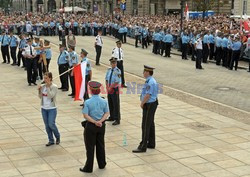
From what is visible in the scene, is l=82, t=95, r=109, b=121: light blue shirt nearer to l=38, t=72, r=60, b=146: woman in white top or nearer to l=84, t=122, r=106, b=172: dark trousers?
l=84, t=122, r=106, b=172: dark trousers

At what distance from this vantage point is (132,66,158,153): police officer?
9.32 m

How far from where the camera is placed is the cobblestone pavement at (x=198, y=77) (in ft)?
54.5

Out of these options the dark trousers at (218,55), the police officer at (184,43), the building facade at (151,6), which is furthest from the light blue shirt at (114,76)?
the building facade at (151,6)

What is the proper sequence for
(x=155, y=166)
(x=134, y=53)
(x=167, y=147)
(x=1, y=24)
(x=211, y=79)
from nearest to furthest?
(x=155, y=166), (x=167, y=147), (x=211, y=79), (x=134, y=53), (x=1, y=24)

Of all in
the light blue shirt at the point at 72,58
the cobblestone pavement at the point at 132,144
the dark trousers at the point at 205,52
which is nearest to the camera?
the cobblestone pavement at the point at 132,144

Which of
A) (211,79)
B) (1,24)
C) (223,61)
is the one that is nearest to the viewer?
(211,79)

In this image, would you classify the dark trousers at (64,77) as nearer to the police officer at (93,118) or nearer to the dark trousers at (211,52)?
the police officer at (93,118)

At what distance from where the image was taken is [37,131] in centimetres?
1123

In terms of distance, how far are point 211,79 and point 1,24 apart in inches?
1022

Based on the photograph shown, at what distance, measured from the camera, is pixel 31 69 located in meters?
17.7

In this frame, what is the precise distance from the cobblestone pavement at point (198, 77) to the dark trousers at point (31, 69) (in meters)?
5.53

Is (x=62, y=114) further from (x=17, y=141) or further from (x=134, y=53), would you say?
(x=134, y=53)

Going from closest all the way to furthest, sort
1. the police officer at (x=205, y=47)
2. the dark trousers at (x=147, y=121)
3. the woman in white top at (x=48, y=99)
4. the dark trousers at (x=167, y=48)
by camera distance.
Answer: the dark trousers at (x=147, y=121) < the woman in white top at (x=48, y=99) < the police officer at (x=205, y=47) < the dark trousers at (x=167, y=48)

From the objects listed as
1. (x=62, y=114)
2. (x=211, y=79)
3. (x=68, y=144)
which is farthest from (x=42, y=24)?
(x=68, y=144)
